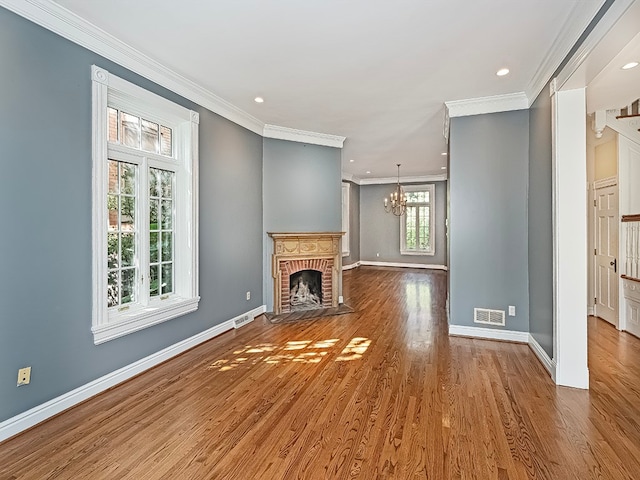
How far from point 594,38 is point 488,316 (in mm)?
3043

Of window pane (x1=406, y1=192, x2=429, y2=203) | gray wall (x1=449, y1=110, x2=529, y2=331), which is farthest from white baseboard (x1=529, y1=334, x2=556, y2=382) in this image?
window pane (x1=406, y1=192, x2=429, y2=203)

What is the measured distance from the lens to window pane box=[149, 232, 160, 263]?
359 centimetres

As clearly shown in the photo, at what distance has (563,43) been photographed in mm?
2801

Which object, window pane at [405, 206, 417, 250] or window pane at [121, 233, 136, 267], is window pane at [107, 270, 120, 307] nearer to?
window pane at [121, 233, 136, 267]

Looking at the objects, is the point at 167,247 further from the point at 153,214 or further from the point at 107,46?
the point at 107,46

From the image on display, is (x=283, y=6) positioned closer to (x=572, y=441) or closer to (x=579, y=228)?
(x=579, y=228)

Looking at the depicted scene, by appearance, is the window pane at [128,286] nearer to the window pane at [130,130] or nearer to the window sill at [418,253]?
the window pane at [130,130]

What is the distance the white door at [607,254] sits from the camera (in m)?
4.72

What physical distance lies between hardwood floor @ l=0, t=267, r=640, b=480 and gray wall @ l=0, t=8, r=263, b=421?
1.12ft

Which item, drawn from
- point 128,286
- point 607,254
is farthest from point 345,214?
point 128,286

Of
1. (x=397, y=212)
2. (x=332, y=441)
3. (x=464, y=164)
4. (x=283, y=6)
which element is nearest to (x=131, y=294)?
(x=332, y=441)

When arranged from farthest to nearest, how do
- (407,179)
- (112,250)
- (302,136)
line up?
(407,179) → (302,136) → (112,250)

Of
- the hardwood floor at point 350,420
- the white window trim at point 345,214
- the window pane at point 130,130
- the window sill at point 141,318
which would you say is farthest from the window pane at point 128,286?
the white window trim at point 345,214

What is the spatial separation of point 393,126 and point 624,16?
348 centimetres
